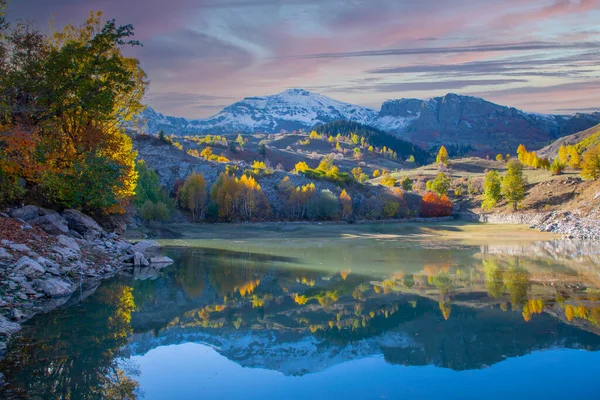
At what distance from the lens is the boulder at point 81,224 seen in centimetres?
2558

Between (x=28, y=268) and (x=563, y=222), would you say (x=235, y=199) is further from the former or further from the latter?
(x=28, y=268)

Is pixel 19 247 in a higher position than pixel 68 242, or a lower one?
higher

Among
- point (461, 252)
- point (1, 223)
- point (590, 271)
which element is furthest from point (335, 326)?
point (461, 252)

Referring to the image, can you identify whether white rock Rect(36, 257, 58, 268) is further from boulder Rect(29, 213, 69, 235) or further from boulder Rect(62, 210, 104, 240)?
boulder Rect(62, 210, 104, 240)

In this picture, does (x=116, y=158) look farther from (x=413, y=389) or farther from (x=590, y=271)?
(x=590, y=271)

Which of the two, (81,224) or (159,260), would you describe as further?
(159,260)

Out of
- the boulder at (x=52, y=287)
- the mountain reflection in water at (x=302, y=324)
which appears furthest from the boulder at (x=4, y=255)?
the mountain reflection in water at (x=302, y=324)

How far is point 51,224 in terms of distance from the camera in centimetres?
2281

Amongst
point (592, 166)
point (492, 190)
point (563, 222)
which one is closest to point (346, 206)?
point (492, 190)

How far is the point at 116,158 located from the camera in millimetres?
30312

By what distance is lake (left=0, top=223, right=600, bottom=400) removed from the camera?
8945 mm

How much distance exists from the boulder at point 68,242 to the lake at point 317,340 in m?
2.82

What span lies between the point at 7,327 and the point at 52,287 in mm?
4402

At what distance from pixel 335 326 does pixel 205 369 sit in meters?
4.59
